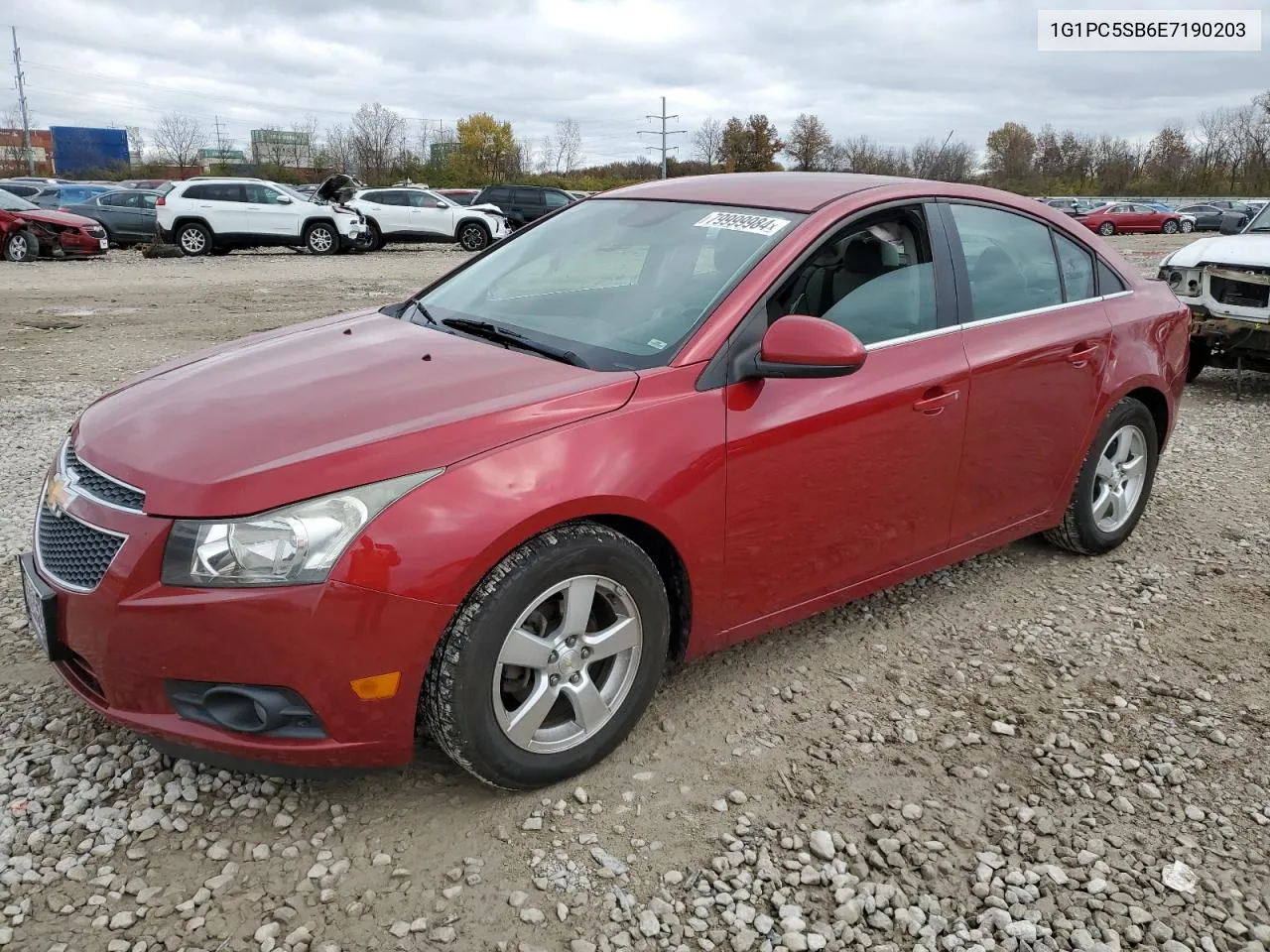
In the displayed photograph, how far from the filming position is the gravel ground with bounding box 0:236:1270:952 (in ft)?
7.55

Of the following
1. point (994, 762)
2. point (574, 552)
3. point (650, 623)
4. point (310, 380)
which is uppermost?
point (310, 380)

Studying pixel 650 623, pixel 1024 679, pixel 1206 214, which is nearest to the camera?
pixel 650 623

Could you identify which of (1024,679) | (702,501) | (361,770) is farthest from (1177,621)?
(361,770)

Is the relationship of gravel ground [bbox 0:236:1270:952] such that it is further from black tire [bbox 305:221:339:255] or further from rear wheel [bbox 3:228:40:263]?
black tire [bbox 305:221:339:255]

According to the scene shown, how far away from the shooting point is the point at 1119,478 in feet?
14.8

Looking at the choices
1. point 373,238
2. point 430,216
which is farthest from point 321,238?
point 430,216

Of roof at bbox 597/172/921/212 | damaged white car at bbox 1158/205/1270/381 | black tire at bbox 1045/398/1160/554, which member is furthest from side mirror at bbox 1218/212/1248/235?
roof at bbox 597/172/921/212

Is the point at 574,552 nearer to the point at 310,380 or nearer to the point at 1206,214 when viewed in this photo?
the point at 310,380

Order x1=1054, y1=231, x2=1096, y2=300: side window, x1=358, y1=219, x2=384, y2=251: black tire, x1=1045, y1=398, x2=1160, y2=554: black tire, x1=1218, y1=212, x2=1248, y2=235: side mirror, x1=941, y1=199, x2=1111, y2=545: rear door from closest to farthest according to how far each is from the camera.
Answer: x1=941, y1=199, x2=1111, y2=545: rear door
x1=1054, y1=231, x2=1096, y2=300: side window
x1=1045, y1=398, x2=1160, y2=554: black tire
x1=1218, y1=212, x2=1248, y2=235: side mirror
x1=358, y1=219, x2=384, y2=251: black tire

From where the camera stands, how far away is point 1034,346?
377cm

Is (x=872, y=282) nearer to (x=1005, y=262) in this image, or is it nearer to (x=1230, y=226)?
(x=1005, y=262)

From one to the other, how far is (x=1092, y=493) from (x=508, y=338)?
2734 mm

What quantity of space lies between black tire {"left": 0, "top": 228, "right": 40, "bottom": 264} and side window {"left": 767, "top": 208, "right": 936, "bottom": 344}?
18969 millimetres

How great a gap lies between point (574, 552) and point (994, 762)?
1453 mm
